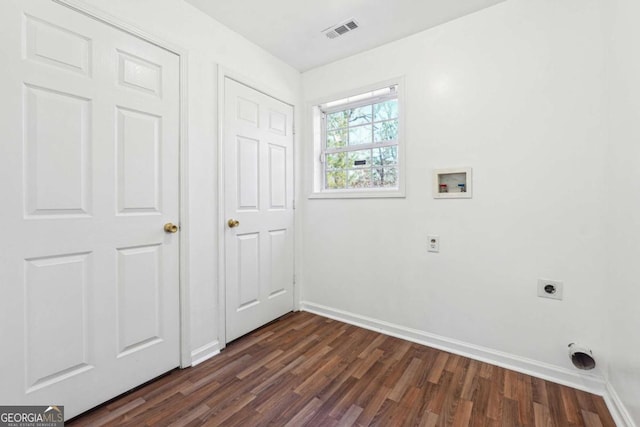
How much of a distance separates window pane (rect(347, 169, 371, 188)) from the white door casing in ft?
1.93

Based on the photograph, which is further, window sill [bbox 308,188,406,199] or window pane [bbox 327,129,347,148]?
window pane [bbox 327,129,347,148]

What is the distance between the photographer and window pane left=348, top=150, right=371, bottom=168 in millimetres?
2598

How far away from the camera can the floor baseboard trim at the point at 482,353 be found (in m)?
1.65

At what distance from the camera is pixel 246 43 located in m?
2.30

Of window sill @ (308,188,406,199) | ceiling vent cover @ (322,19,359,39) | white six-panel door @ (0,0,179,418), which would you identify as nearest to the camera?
white six-panel door @ (0,0,179,418)

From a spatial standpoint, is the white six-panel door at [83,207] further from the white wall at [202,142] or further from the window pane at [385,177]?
the window pane at [385,177]

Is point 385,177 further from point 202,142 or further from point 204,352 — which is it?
point 204,352

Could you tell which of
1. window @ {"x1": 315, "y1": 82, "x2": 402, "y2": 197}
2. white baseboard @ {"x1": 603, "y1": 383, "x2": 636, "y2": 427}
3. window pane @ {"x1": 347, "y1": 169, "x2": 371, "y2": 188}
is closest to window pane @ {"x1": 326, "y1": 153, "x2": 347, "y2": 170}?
window @ {"x1": 315, "y1": 82, "x2": 402, "y2": 197}

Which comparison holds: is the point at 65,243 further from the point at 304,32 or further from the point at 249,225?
the point at 304,32

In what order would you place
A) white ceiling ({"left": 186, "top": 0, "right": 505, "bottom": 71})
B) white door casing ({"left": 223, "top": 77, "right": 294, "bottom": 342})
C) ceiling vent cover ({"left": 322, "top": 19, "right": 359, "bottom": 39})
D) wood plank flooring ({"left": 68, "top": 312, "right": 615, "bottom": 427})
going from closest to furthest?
wood plank flooring ({"left": 68, "top": 312, "right": 615, "bottom": 427})
white ceiling ({"left": 186, "top": 0, "right": 505, "bottom": 71})
ceiling vent cover ({"left": 322, "top": 19, "right": 359, "bottom": 39})
white door casing ({"left": 223, "top": 77, "right": 294, "bottom": 342})

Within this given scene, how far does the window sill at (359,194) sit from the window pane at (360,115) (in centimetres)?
67

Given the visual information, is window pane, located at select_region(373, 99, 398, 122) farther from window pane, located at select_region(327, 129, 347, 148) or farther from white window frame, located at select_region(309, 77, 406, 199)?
window pane, located at select_region(327, 129, 347, 148)

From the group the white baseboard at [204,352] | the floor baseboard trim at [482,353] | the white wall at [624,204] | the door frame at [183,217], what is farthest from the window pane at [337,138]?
the white baseboard at [204,352]

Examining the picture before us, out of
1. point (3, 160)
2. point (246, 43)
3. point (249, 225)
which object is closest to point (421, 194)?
point (249, 225)
